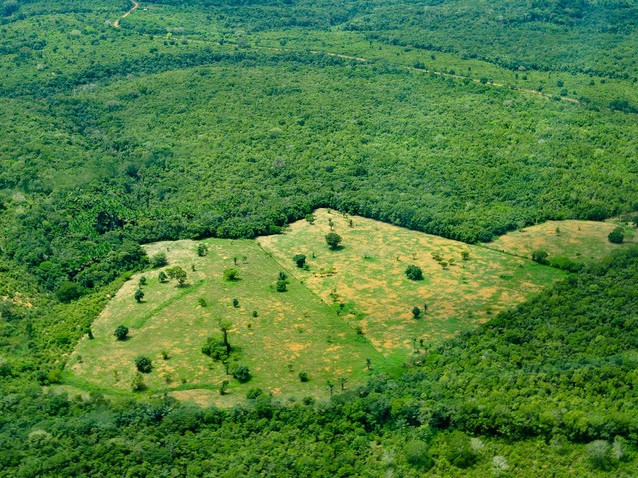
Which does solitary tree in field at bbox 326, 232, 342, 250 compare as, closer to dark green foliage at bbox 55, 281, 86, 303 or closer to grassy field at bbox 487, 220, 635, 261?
grassy field at bbox 487, 220, 635, 261

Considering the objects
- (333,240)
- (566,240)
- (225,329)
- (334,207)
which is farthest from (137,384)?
(566,240)

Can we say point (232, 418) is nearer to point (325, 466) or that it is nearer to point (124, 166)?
point (325, 466)

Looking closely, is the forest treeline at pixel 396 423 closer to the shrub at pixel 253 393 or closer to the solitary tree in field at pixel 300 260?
the shrub at pixel 253 393

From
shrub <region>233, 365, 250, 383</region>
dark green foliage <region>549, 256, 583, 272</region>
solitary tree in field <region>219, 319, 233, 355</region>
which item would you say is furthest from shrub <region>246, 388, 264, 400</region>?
dark green foliage <region>549, 256, 583, 272</region>

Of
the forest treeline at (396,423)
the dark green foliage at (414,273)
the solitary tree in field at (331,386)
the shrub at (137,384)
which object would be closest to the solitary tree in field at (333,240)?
the dark green foliage at (414,273)

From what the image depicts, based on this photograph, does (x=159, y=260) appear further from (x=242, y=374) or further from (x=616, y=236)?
(x=616, y=236)
